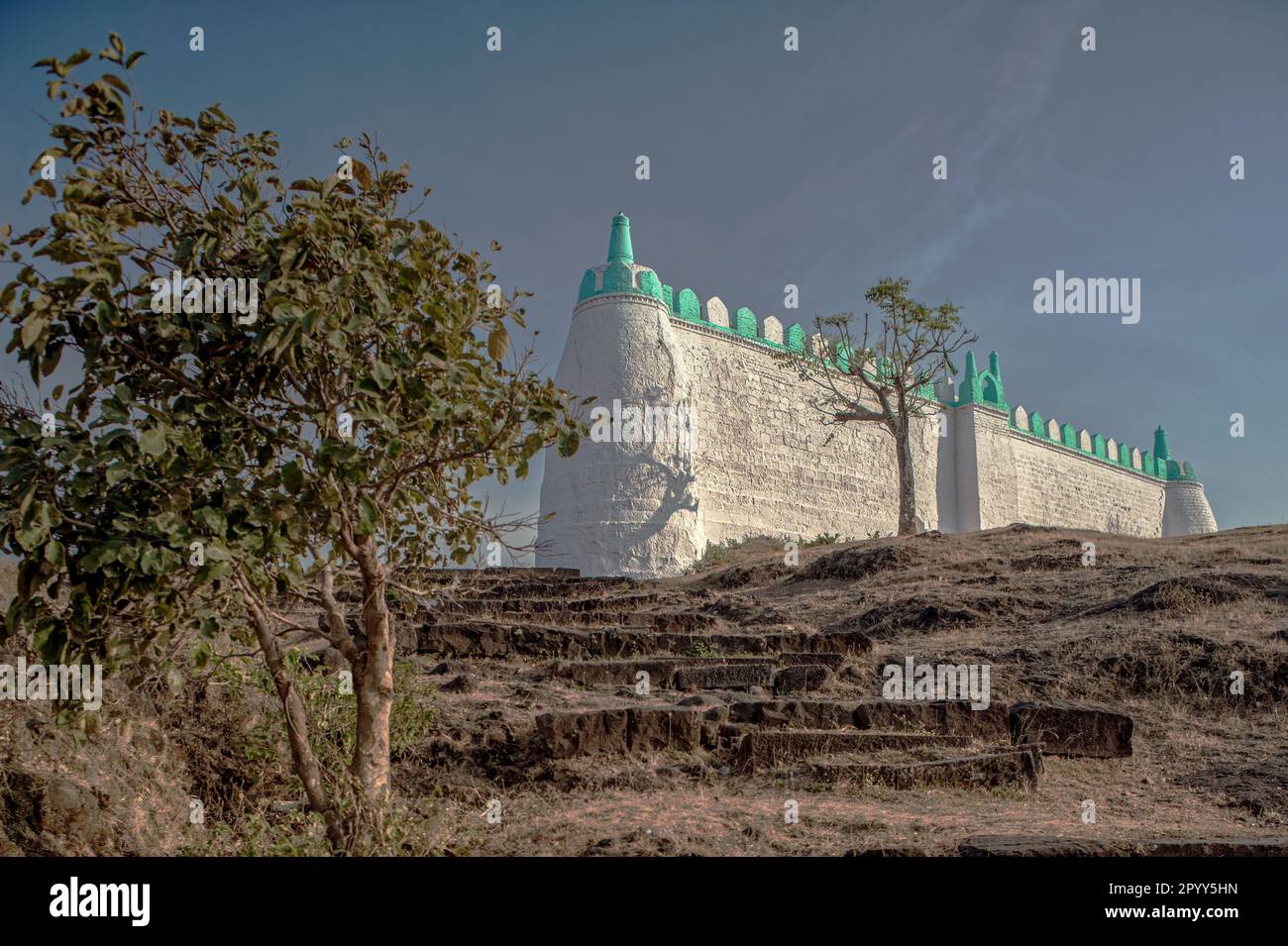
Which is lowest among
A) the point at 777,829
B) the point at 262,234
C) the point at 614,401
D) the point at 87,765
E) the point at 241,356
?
the point at 777,829

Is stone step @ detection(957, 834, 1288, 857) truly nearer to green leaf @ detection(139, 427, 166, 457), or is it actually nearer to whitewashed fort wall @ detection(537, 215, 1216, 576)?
green leaf @ detection(139, 427, 166, 457)

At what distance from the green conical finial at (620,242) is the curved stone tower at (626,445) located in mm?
26

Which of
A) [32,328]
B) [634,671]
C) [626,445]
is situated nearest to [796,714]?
[634,671]

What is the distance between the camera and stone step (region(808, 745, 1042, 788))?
633 cm

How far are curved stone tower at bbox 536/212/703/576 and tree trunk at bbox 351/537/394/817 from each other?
17.4 m

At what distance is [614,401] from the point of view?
920 inches

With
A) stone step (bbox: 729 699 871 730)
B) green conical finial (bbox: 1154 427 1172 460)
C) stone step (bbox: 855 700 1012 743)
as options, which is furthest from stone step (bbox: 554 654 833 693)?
green conical finial (bbox: 1154 427 1172 460)

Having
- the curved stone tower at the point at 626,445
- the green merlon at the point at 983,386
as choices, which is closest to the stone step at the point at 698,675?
the curved stone tower at the point at 626,445

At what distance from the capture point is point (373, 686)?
171 inches

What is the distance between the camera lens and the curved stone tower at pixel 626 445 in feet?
74.6

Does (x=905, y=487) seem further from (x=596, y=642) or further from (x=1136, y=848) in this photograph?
(x=1136, y=848)
